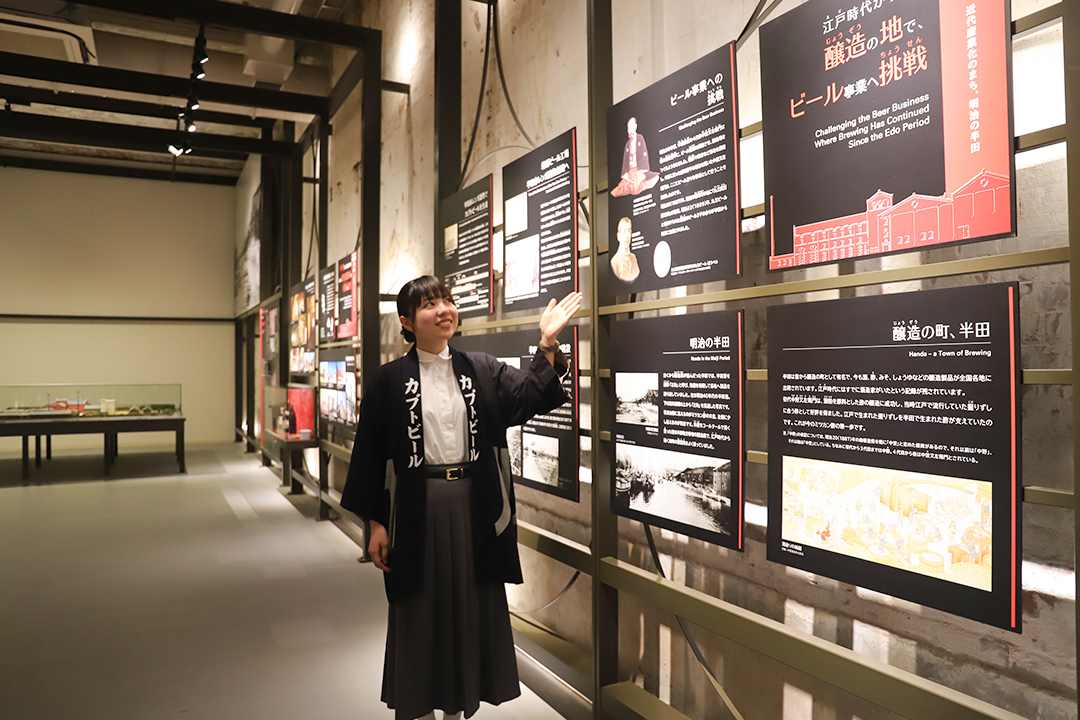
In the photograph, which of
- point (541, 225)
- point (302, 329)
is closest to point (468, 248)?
point (541, 225)

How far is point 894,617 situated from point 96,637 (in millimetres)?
3802

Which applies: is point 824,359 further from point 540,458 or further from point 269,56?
point 269,56

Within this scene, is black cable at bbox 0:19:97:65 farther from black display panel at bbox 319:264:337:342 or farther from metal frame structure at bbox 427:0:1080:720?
metal frame structure at bbox 427:0:1080:720

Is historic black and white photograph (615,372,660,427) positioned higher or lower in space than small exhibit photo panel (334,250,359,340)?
lower

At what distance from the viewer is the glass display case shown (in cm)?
912

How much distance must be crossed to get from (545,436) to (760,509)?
3.85ft

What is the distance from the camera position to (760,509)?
2125 mm

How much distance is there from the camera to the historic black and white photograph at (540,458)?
120 inches

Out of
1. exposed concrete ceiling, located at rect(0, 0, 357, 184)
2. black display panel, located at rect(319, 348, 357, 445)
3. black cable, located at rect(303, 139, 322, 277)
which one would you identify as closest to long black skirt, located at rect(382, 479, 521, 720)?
black display panel, located at rect(319, 348, 357, 445)

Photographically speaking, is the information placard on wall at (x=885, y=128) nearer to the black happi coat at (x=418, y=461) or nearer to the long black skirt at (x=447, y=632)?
the black happi coat at (x=418, y=461)

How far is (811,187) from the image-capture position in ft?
5.83

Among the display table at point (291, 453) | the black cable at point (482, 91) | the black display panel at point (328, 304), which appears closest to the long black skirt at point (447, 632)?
the black cable at point (482, 91)

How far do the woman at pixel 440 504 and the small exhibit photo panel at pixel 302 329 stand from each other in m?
5.31

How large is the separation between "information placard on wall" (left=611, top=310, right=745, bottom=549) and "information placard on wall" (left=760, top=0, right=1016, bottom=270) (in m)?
0.36
